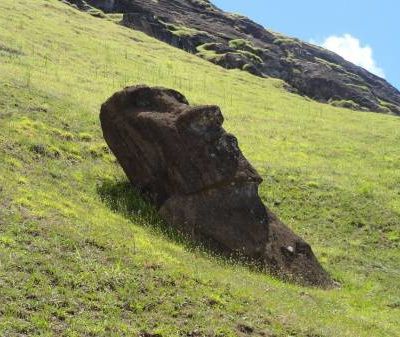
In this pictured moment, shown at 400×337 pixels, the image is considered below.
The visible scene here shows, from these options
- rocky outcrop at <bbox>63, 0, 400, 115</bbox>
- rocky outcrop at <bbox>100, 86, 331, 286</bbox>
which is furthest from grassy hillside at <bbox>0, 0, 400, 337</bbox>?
rocky outcrop at <bbox>63, 0, 400, 115</bbox>

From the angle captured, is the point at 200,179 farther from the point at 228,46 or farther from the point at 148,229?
the point at 228,46

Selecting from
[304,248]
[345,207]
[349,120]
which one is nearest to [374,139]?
[349,120]

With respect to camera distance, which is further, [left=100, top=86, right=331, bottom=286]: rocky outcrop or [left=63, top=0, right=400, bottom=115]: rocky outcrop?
[left=63, top=0, right=400, bottom=115]: rocky outcrop

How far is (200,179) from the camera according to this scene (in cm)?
2312

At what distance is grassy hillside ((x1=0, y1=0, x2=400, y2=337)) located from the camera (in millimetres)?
14570

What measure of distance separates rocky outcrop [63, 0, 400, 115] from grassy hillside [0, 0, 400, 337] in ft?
192

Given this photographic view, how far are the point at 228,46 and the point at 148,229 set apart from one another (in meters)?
107

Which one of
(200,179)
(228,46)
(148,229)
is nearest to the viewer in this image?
(148,229)

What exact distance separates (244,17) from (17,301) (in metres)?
174

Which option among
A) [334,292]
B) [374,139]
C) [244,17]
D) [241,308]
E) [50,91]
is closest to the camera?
[241,308]

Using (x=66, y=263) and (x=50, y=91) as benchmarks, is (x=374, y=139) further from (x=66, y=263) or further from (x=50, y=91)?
(x=66, y=263)

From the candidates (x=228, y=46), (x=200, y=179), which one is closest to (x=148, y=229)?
(x=200, y=179)

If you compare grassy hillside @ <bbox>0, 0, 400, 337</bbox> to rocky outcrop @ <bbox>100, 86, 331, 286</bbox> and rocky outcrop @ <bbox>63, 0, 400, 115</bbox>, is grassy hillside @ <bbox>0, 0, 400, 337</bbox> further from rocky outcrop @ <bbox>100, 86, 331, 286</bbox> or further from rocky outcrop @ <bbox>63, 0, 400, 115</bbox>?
rocky outcrop @ <bbox>63, 0, 400, 115</bbox>

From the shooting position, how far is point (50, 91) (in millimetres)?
37500
